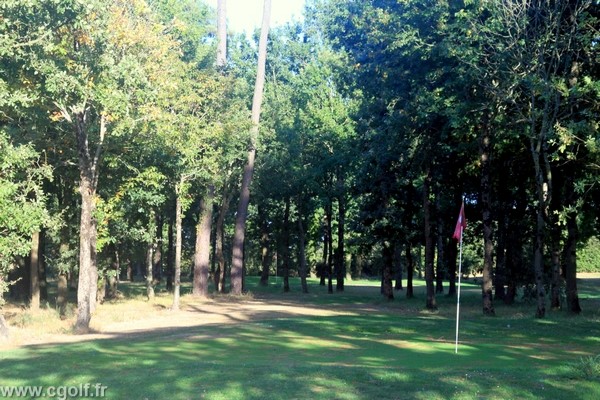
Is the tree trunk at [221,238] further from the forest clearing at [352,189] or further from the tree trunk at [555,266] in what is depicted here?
the tree trunk at [555,266]

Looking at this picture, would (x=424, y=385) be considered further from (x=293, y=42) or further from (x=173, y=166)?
(x=293, y=42)

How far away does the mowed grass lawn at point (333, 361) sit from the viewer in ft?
39.8

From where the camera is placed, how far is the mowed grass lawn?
12133mm

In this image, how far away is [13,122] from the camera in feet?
84.3

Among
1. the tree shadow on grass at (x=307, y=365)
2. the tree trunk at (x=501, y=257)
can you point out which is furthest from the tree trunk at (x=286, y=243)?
the tree shadow on grass at (x=307, y=365)

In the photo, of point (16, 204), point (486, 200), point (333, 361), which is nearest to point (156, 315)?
point (16, 204)

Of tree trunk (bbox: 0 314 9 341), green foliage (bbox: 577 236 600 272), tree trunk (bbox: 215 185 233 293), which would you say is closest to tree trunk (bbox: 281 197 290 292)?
tree trunk (bbox: 215 185 233 293)

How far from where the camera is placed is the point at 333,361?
16.5 meters

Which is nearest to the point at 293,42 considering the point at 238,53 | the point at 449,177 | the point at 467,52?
the point at 238,53

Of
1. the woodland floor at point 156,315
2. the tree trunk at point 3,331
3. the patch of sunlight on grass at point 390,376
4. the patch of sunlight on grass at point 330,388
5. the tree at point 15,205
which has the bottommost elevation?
the woodland floor at point 156,315

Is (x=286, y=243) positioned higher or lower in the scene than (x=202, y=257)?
higher

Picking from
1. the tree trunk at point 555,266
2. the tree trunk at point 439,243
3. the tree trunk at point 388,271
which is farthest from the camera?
the tree trunk at point 388,271

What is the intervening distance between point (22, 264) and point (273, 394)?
29626 millimetres

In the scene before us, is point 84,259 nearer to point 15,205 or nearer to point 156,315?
point 15,205
